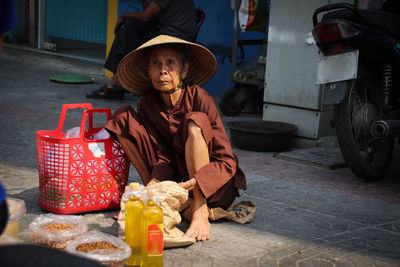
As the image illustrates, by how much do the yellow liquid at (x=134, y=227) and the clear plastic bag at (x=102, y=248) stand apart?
145 millimetres

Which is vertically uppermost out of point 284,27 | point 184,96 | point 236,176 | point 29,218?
point 284,27

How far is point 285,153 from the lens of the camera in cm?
481

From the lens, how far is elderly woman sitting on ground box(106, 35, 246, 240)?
9.67 ft

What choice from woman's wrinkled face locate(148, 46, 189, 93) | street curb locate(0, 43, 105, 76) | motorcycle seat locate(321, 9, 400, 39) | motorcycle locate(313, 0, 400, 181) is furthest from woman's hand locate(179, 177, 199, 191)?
street curb locate(0, 43, 105, 76)

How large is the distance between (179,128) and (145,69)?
1.55 ft

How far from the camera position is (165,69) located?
3.04 meters

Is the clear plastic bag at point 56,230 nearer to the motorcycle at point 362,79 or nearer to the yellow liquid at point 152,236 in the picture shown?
→ the yellow liquid at point 152,236

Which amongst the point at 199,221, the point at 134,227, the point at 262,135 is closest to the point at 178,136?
the point at 199,221

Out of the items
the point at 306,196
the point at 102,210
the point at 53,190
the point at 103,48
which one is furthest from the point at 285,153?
the point at 103,48

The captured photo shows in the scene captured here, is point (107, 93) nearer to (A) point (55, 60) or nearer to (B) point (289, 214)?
(A) point (55, 60)

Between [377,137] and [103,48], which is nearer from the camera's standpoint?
[377,137]

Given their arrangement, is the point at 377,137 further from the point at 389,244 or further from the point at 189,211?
the point at 189,211

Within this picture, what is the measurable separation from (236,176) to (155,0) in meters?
3.36

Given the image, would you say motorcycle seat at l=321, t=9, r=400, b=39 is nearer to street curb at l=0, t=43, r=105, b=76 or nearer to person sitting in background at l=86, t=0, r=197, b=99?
person sitting in background at l=86, t=0, r=197, b=99
